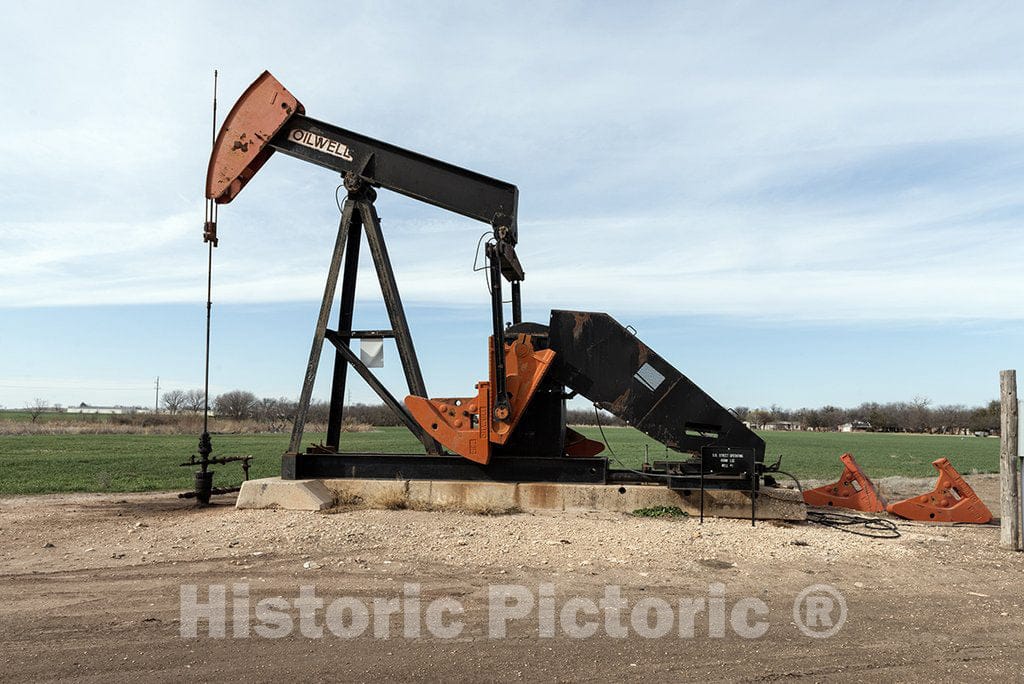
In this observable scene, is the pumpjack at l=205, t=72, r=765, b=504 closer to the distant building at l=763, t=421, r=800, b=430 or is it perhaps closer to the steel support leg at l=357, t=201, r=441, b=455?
the steel support leg at l=357, t=201, r=441, b=455

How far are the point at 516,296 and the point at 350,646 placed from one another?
5619mm

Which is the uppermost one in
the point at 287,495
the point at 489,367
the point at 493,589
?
the point at 489,367

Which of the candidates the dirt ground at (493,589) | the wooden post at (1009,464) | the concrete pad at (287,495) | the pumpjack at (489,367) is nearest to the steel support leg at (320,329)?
the pumpjack at (489,367)

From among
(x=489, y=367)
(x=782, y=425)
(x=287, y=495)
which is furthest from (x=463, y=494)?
(x=782, y=425)

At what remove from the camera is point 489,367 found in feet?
25.7

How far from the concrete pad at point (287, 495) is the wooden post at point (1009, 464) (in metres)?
6.87

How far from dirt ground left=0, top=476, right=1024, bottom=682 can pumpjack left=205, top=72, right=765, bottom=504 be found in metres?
0.73

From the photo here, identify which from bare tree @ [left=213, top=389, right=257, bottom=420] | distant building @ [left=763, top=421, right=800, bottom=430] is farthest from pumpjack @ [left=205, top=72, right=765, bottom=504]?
distant building @ [left=763, top=421, right=800, bottom=430]

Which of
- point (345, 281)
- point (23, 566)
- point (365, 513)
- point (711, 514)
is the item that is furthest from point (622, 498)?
point (23, 566)

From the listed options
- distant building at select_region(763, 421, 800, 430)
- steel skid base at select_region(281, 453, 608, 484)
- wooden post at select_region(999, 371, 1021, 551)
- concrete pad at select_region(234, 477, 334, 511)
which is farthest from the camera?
distant building at select_region(763, 421, 800, 430)

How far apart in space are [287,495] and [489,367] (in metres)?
2.56

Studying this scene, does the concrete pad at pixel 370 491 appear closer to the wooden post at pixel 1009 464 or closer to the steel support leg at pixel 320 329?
the steel support leg at pixel 320 329

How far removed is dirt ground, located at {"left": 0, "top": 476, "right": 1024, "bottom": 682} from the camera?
377cm

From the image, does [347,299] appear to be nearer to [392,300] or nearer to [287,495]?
[392,300]
